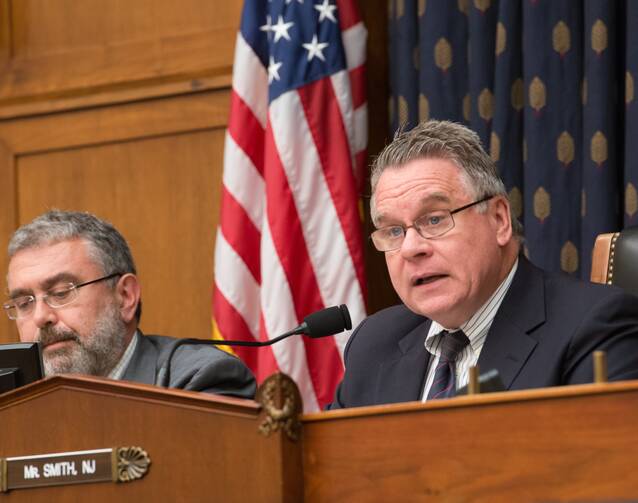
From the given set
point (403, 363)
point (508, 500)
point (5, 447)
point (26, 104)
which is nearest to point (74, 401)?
point (5, 447)

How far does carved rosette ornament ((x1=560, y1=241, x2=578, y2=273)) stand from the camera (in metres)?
3.95

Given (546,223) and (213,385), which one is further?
(546,223)

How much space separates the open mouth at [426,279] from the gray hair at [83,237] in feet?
3.57

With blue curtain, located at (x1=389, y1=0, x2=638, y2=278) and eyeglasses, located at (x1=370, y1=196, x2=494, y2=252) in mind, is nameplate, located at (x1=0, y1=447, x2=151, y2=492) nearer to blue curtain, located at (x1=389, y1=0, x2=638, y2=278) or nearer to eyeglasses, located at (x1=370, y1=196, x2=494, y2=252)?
eyeglasses, located at (x1=370, y1=196, x2=494, y2=252)

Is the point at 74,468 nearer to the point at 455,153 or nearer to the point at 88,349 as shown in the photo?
the point at 455,153

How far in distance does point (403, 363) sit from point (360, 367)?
5.3 inches

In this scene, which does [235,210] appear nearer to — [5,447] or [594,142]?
[594,142]

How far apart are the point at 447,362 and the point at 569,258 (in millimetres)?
1432

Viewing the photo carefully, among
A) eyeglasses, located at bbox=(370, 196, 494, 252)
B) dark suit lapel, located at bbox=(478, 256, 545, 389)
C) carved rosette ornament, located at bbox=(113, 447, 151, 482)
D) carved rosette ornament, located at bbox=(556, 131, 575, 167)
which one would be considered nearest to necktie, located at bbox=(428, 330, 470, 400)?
dark suit lapel, located at bbox=(478, 256, 545, 389)

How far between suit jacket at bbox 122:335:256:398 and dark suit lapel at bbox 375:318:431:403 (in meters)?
0.44

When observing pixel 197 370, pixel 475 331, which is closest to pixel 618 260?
pixel 475 331

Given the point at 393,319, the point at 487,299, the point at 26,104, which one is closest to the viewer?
the point at 487,299

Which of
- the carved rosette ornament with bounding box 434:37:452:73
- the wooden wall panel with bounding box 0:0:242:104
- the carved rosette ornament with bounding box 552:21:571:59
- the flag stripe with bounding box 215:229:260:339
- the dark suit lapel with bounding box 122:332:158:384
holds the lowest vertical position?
the dark suit lapel with bounding box 122:332:158:384

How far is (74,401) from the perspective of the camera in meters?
1.87
